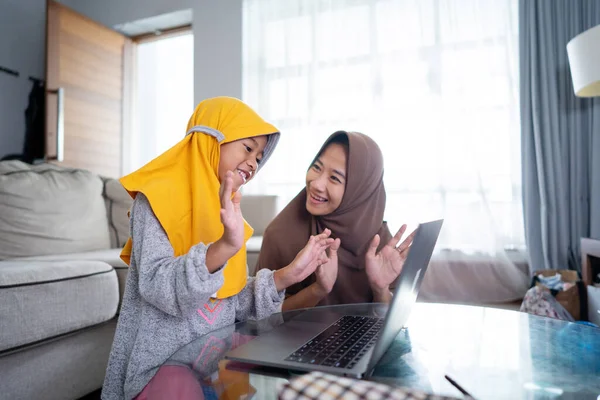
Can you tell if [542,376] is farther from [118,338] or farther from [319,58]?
[319,58]

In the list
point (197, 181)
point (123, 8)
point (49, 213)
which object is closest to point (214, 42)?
point (123, 8)

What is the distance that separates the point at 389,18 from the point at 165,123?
2.64m

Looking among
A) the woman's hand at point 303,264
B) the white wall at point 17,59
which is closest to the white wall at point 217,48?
the white wall at point 17,59

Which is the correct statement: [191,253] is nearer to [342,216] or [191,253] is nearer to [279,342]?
[279,342]

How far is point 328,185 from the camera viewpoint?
1.35 metres

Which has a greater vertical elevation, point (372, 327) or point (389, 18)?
point (389, 18)

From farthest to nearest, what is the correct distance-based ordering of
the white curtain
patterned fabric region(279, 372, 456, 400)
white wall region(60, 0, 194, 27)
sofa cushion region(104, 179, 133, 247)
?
white wall region(60, 0, 194, 27)
the white curtain
sofa cushion region(104, 179, 133, 247)
patterned fabric region(279, 372, 456, 400)

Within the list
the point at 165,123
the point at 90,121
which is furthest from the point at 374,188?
the point at 165,123

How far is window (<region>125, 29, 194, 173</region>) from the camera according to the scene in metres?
4.33

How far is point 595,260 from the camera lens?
2.19m

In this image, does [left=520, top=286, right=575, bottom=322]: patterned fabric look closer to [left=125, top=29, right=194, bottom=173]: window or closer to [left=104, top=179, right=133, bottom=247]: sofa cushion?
[left=104, top=179, right=133, bottom=247]: sofa cushion

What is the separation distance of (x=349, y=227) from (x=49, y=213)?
5.40 feet

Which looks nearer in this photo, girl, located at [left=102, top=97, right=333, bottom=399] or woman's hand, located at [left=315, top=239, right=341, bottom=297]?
girl, located at [left=102, top=97, right=333, bottom=399]

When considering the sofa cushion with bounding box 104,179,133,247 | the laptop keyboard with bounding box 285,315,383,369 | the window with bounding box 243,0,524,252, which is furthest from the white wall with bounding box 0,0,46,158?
the laptop keyboard with bounding box 285,315,383,369
